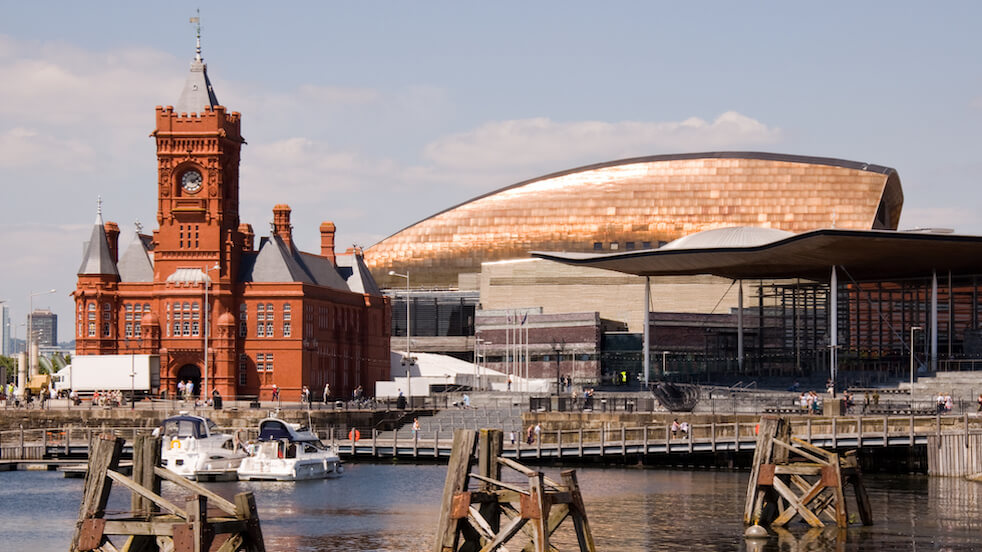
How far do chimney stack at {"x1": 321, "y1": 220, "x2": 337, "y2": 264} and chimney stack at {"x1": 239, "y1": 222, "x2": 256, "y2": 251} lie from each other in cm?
1177

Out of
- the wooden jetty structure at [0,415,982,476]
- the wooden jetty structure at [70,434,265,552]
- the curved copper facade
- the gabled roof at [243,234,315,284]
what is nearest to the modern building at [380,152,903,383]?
the curved copper facade

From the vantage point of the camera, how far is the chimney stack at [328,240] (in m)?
126

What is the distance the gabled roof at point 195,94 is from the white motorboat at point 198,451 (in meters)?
39.9

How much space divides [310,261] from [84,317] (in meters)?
18.2

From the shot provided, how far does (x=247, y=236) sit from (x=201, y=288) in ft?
25.9

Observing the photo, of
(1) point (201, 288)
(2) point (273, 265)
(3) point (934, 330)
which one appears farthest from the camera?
(2) point (273, 265)

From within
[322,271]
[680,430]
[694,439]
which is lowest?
[694,439]

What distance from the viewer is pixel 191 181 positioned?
107 m

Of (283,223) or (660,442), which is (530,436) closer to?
(660,442)

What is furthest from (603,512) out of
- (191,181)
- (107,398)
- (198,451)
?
(191,181)

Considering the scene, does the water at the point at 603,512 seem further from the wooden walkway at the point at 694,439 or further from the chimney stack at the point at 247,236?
the chimney stack at the point at 247,236

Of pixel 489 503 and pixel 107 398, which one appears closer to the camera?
pixel 489 503

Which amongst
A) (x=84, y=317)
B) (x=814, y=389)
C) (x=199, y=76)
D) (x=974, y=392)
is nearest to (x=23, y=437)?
(x=84, y=317)

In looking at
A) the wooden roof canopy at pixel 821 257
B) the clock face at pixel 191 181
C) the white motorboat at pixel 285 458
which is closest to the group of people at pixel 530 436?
the white motorboat at pixel 285 458
